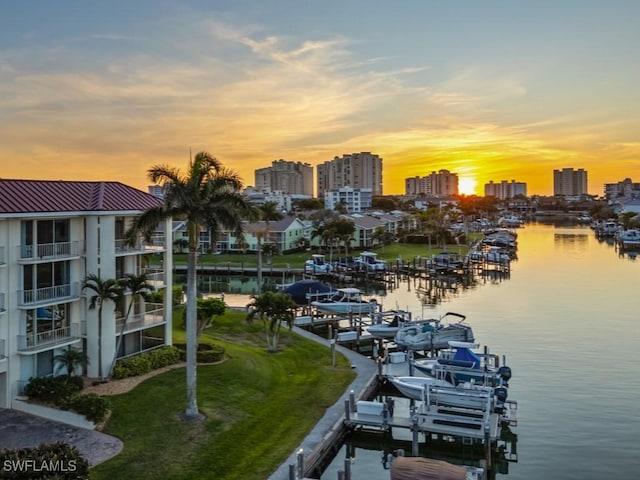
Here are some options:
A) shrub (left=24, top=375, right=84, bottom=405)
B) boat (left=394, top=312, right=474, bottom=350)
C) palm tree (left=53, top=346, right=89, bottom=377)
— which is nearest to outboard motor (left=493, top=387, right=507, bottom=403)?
boat (left=394, top=312, right=474, bottom=350)

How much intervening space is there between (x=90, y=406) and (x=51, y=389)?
102 inches

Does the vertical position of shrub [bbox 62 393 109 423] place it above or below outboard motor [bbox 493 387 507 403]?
above

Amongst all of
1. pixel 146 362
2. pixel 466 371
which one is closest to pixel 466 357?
pixel 466 371

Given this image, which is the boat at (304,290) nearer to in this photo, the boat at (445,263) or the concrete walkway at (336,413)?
the concrete walkway at (336,413)

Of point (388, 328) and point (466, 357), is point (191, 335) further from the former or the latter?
point (388, 328)

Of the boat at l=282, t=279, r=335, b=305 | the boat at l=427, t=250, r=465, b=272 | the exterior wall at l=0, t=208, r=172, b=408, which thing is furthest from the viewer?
the boat at l=427, t=250, r=465, b=272

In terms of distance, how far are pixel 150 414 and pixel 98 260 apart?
8.73 metres

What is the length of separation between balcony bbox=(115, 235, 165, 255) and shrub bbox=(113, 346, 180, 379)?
220 inches

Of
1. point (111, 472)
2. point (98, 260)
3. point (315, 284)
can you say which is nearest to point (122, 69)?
point (98, 260)

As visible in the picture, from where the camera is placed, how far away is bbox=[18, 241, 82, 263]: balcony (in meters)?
27.0

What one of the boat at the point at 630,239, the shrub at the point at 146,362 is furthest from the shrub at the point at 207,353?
the boat at the point at 630,239

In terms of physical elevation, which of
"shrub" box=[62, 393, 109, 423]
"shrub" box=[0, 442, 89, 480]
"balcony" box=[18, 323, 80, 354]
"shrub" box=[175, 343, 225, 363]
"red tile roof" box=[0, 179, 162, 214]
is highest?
"red tile roof" box=[0, 179, 162, 214]

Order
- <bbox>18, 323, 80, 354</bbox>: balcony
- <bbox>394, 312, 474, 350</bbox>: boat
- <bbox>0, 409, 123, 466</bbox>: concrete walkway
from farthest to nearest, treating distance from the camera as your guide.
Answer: <bbox>394, 312, 474, 350</bbox>: boat → <bbox>18, 323, 80, 354</bbox>: balcony → <bbox>0, 409, 123, 466</bbox>: concrete walkway

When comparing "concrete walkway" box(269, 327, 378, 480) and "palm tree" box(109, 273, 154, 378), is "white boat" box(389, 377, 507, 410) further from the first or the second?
"palm tree" box(109, 273, 154, 378)
